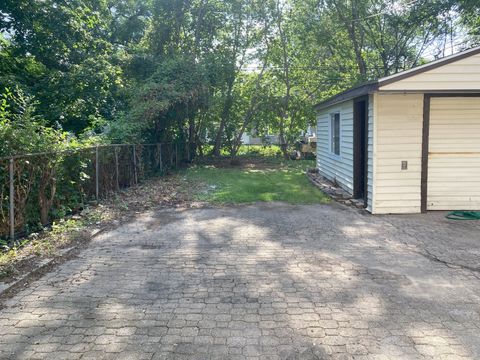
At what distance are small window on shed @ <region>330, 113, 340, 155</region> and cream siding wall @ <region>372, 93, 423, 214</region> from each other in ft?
10.8

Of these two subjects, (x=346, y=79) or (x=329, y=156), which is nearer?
(x=329, y=156)

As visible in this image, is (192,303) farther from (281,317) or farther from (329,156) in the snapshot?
(329,156)

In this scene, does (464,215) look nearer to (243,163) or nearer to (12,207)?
(12,207)

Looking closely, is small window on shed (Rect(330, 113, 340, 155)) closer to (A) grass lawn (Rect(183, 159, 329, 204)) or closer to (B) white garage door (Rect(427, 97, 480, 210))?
(A) grass lawn (Rect(183, 159, 329, 204))

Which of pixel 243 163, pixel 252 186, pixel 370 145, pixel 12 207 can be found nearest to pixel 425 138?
pixel 370 145

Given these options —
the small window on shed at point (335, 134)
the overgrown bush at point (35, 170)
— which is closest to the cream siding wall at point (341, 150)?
the small window on shed at point (335, 134)

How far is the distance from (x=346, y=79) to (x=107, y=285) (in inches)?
670

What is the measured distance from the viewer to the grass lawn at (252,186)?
30.7 feet

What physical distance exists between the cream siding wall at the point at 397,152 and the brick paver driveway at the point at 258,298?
1.20 metres

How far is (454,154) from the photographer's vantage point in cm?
747

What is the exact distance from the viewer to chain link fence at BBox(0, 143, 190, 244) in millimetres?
5246

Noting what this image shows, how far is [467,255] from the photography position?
16.4 ft

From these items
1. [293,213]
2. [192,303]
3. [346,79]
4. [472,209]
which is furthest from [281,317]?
[346,79]

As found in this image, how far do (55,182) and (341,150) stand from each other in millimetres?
6853
